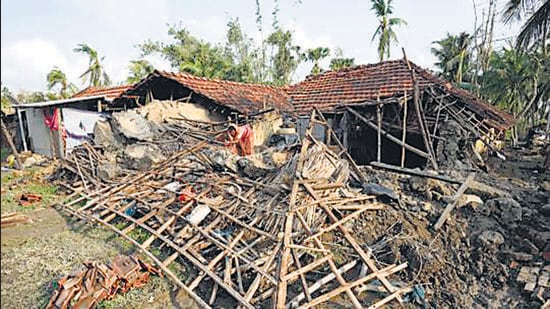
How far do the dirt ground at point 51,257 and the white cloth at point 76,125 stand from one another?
452 centimetres

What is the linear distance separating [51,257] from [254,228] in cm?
377

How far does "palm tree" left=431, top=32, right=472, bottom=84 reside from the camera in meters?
25.6

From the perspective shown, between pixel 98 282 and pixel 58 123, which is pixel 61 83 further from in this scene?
pixel 98 282

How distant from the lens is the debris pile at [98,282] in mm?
4664

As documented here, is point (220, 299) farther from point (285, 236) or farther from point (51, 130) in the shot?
point (51, 130)

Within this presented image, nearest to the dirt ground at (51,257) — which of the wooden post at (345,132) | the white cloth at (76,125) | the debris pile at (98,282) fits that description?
the debris pile at (98,282)

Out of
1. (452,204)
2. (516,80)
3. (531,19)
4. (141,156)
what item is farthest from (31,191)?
(516,80)

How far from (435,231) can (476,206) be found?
1.47 meters

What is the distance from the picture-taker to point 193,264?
5922 mm

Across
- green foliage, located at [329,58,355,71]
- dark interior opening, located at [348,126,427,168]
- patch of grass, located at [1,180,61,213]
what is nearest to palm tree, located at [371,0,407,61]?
green foliage, located at [329,58,355,71]

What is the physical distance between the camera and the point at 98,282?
5.02 metres

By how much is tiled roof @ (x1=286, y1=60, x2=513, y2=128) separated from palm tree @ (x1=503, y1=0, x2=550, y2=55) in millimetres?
2775

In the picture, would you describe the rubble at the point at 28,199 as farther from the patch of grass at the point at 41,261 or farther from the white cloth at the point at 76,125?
the white cloth at the point at 76,125

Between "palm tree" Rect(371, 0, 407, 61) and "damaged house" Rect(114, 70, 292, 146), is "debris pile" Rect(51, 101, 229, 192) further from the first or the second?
"palm tree" Rect(371, 0, 407, 61)
